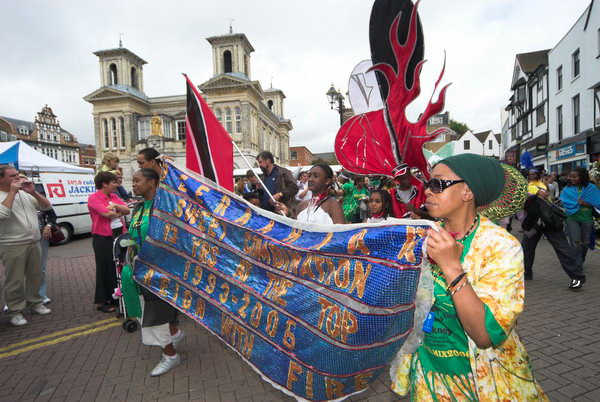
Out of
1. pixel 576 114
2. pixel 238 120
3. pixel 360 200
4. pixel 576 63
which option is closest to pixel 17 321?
pixel 360 200

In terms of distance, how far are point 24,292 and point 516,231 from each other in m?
12.3

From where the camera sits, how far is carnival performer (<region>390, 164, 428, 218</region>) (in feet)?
12.3

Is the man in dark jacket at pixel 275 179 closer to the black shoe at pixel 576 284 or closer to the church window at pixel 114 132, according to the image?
the black shoe at pixel 576 284

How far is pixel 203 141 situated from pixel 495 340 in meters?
2.78

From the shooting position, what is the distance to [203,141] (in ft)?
10.6

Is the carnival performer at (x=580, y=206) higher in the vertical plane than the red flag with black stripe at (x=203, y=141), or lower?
lower

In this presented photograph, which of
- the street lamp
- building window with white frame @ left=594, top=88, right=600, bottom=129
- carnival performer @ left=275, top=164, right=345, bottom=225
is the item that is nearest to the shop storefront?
building window with white frame @ left=594, top=88, right=600, bottom=129

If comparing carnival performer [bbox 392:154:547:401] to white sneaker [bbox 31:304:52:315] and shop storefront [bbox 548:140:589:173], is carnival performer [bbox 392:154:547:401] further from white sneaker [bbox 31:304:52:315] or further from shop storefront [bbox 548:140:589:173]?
shop storefront [bbox 548:140:589:173]

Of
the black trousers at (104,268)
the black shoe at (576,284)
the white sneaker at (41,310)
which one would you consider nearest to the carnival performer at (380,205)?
the black shoe at (576,284)

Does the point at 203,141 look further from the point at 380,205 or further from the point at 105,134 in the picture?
the point at 105,134

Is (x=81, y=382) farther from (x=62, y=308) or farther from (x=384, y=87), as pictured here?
(x=384, y=87)

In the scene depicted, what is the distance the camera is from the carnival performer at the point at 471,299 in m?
1.24

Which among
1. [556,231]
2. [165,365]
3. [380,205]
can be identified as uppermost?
[380,205]

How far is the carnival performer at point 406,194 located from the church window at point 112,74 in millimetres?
58270
